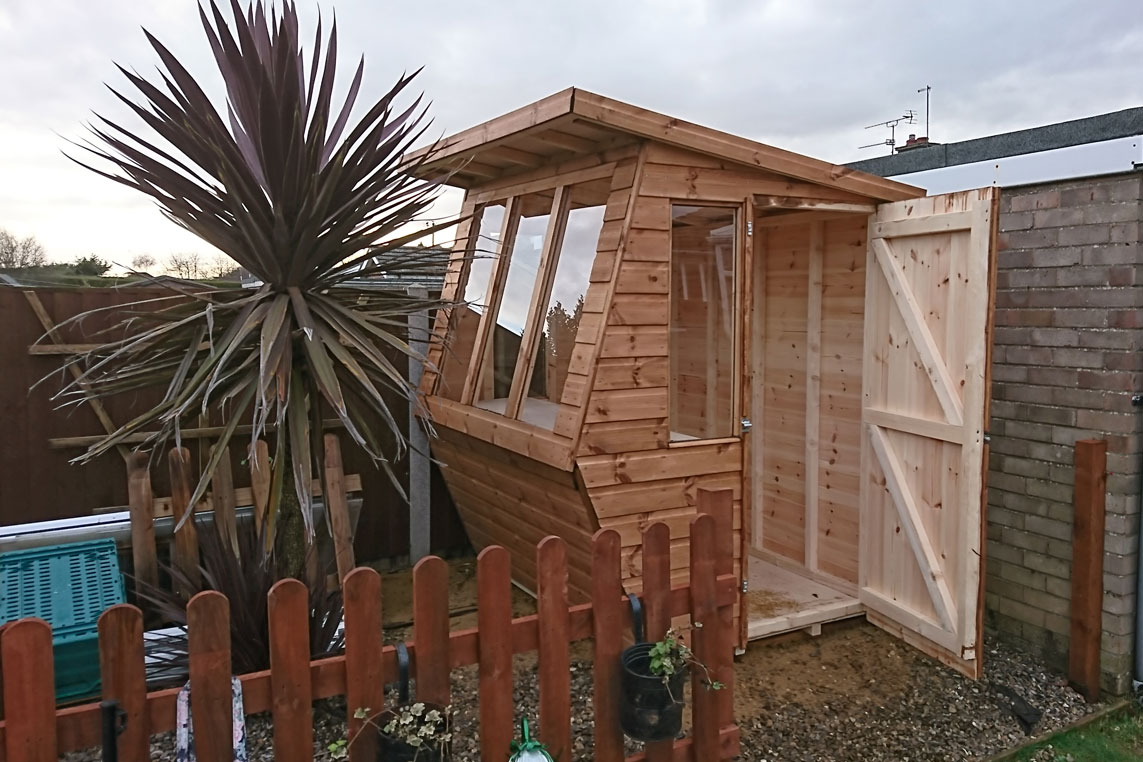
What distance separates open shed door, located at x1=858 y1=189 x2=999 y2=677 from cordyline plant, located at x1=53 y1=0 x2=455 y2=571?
226 cm

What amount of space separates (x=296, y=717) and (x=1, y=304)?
3399mm

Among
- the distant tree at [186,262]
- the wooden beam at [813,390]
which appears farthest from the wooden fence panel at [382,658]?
the distant tree at [186,262]

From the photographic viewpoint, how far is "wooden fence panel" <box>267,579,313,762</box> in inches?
70.8

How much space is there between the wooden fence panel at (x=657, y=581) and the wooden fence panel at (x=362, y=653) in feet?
2.54

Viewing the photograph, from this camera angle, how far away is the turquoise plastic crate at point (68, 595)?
2.98m

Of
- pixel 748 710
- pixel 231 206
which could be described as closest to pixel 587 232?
pixel 231 206

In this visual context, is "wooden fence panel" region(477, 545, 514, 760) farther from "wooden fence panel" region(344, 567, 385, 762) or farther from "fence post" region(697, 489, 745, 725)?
"fence post" region(697, 489, 745, 725)

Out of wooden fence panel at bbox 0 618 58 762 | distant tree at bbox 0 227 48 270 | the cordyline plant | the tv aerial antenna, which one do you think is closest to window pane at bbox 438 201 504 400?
the cordyline plant

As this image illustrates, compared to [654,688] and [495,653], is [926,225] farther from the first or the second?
[495,653]

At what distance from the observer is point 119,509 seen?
14.0 ft

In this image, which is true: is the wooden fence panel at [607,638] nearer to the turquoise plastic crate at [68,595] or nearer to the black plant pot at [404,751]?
the black plant pot at [404,751]

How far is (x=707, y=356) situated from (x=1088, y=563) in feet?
6.10

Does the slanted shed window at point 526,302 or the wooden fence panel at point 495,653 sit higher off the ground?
the slanted shed window at point 526,302

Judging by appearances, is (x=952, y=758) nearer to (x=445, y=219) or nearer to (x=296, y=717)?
(x=296, y=717)
